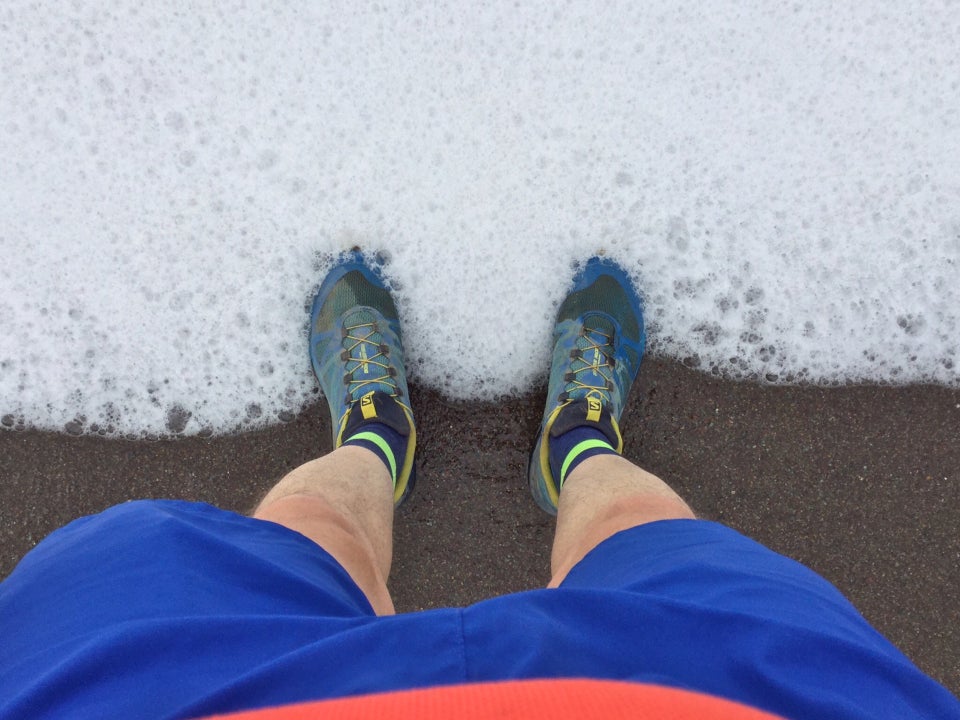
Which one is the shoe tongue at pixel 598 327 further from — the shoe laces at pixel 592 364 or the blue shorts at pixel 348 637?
the blue shorts at pixel 348 637

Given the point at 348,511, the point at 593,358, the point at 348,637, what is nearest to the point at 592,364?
the point at 593,358

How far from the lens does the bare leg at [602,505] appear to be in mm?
1146

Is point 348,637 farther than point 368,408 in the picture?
No

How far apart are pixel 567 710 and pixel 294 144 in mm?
1476

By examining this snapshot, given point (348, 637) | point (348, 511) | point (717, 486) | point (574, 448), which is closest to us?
point (348, 637)

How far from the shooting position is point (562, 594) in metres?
0.77

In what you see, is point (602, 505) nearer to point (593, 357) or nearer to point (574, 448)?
point (574, 448)

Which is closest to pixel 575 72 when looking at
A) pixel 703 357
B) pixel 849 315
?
pixel 703 357

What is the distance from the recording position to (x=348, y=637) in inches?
27.0

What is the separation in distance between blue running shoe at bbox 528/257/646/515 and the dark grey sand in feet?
0.46

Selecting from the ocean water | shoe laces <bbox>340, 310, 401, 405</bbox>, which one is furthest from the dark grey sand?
shoe laces <bbox>340, 310, 401, 405</bbox>

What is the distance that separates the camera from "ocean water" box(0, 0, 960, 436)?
5.15 feet

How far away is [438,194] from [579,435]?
0.73 meters

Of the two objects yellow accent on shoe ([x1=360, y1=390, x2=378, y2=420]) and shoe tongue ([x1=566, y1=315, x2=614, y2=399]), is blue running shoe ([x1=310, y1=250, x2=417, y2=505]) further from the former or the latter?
shoe tongue ([x1=566, y1=315, x2=614, y2=399])
